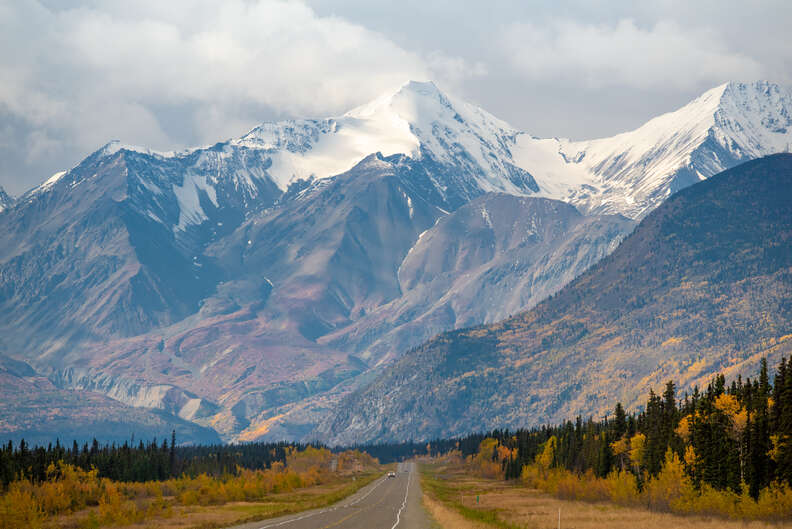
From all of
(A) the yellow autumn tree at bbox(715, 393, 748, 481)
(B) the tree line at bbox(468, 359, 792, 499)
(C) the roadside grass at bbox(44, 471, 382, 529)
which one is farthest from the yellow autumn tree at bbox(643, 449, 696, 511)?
(C) the roadside grass at bbox(44, 471, 382, 529)

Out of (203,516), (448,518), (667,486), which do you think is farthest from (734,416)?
(203,516)

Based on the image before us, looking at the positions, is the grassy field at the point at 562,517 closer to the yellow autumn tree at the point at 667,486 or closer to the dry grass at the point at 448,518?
the dry grass at the point at 448,518

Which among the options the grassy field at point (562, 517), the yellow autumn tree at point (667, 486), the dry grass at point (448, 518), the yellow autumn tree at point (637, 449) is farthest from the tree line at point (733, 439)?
the dry grass at point (448, 518)

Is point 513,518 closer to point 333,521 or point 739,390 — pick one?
point 333,521

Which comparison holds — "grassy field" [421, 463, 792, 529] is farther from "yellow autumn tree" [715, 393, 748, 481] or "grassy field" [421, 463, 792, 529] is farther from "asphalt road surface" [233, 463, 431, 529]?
"yellow autumn tree" [715, 393, 748, 481]

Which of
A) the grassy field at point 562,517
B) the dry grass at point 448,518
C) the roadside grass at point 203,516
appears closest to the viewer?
the dry grass at point 448,518

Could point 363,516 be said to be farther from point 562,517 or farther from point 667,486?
point 667,486

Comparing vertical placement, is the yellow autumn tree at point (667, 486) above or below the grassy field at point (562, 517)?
above

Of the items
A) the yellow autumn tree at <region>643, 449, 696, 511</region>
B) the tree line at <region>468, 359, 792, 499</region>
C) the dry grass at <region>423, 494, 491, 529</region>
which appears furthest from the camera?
the yellow autumn tree at <region>643, 449, 696, 511</region>

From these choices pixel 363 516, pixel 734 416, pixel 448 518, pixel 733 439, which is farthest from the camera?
pixel 734 416

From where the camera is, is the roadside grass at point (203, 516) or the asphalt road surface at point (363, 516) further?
the roadside grass at point (203, 516)

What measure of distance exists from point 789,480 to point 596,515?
23.3 m

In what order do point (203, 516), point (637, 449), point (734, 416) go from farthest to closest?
point (637, 449) < point (734, 416) < point (203, 516)

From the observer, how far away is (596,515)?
11950cm
